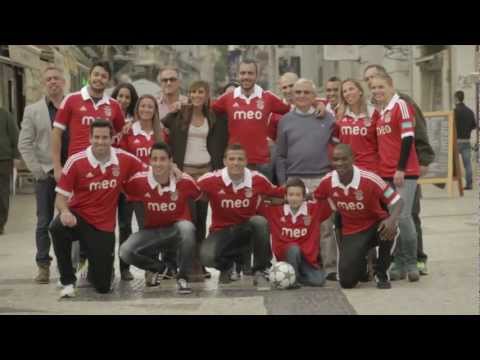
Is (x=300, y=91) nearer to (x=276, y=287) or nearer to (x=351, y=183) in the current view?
(x=351, y=183)

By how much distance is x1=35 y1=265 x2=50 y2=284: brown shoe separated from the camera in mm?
8916

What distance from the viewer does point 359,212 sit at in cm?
844

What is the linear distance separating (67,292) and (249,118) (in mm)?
2481

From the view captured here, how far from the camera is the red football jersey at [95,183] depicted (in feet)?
26.7

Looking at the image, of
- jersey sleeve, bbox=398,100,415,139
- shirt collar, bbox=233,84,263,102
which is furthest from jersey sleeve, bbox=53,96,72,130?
jersey sleeve, bbox=398,100,415,139

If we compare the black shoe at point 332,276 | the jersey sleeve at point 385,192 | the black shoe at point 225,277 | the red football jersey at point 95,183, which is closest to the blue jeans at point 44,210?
the red football jersey at point 95,183

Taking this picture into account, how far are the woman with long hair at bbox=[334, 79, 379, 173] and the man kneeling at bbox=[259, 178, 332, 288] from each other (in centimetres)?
58

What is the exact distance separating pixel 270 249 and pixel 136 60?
6867cm

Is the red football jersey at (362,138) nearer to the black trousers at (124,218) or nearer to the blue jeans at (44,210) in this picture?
the black trousers at (124,218)

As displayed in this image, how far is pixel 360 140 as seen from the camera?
8711 mm

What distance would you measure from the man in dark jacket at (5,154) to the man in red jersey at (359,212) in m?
6.56

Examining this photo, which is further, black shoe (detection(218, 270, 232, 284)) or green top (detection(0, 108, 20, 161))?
green top (detection(0, 108, 20, 161))

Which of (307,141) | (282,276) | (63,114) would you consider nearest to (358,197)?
(307,141)

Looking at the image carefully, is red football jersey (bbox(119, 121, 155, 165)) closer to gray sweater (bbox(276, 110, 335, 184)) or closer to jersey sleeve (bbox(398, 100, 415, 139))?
gray sweater (bbox(276, 110, 335, 184))
